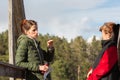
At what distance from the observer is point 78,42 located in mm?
118750

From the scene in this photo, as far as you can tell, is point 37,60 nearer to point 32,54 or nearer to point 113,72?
point 32,54

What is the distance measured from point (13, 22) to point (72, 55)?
10869cm

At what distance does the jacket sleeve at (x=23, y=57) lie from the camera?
6914 mm

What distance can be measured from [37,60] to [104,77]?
87 centimetres

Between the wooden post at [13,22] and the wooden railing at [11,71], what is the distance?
33 centimetres

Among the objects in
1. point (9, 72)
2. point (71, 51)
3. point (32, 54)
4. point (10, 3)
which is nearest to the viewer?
point (9, 72)

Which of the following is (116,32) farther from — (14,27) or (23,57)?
(14,27)

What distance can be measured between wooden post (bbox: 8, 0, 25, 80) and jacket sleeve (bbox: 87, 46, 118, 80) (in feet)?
3.98

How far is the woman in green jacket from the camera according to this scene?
273 inches

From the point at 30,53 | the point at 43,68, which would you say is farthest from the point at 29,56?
the point at 43,68

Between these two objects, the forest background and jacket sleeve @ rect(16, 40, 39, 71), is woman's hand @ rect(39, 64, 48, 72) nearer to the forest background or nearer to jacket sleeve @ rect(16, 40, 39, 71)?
jacket sleeve @ rect(16, 40, 39, 71)

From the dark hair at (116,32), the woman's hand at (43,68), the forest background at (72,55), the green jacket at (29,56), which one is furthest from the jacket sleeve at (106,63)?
the forest background at (72,55)

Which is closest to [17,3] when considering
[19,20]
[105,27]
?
[19,20]

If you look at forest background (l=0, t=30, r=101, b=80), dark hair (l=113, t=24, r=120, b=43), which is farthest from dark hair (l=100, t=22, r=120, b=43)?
forest background (l=0, t=30, r=101, b=80)
